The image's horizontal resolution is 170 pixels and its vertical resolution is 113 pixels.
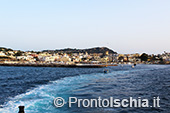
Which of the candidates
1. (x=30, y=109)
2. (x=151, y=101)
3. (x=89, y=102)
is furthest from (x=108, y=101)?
(x=30, y=109)

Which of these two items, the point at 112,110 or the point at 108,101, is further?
the point at 108,101

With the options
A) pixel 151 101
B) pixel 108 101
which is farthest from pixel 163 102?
pixel 108 101

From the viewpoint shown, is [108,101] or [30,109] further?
[108,101]

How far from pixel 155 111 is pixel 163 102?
3715mm

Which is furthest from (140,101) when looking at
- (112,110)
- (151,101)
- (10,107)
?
(10,107)

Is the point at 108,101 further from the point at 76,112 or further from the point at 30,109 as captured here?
the point at 30,109

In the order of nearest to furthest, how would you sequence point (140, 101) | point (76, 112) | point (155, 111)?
point (76, 112) < point (155, 111) < point (140, 101)

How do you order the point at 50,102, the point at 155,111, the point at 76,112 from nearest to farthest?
the point at 76,112 < the point at 155,111 < the point at 50,102

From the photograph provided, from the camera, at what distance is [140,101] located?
17984 mm

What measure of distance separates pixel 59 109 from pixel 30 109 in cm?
221

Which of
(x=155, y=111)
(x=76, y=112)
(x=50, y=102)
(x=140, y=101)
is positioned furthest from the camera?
(x=140, y=101)

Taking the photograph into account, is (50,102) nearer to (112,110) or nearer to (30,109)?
(30,109)

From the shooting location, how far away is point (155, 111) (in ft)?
48.4

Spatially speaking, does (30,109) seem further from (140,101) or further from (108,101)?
(140,101)
